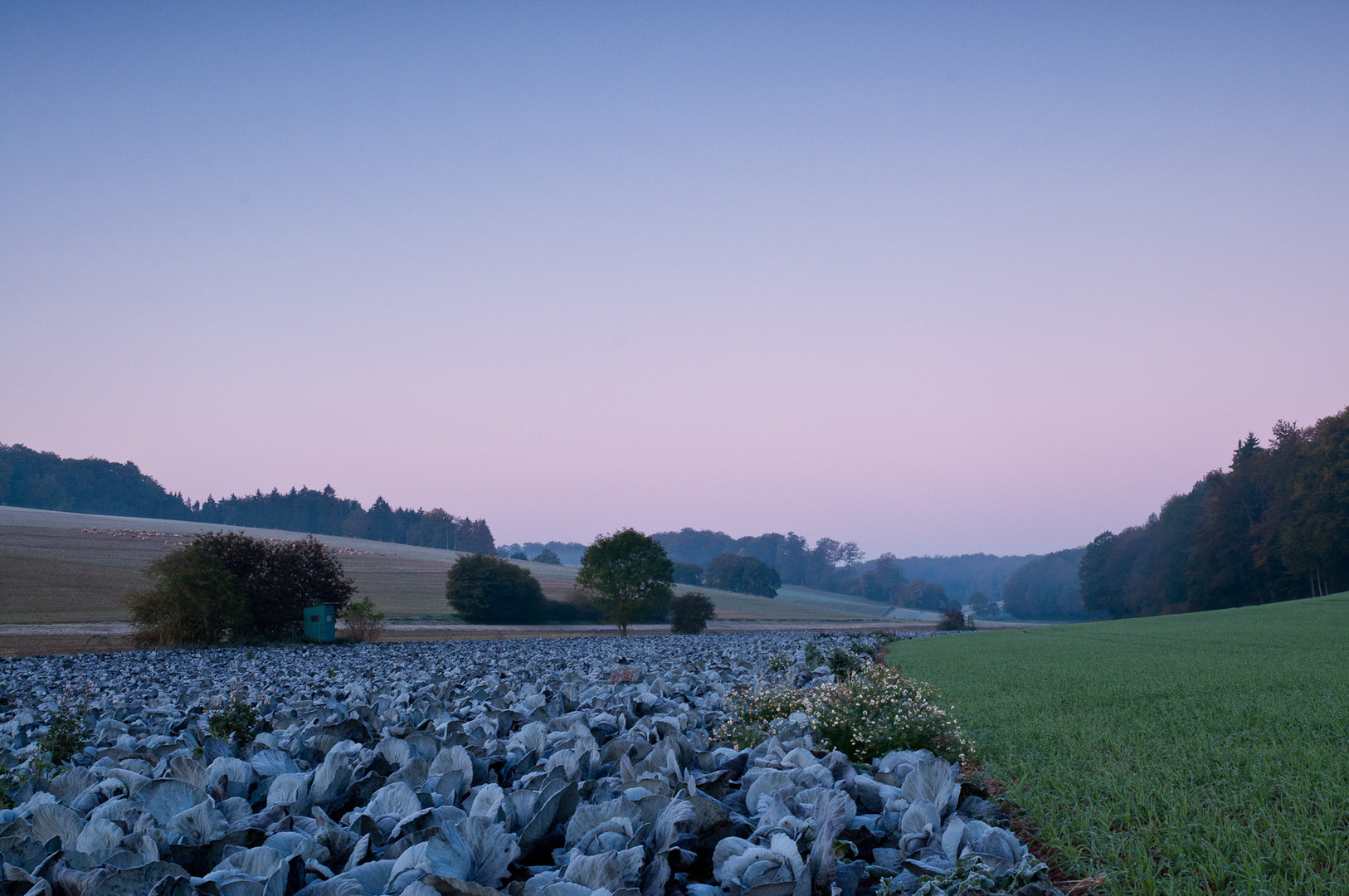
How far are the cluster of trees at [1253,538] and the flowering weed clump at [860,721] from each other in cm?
5130

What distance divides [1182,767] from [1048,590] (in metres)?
135

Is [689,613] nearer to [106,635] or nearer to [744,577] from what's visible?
[106,635]

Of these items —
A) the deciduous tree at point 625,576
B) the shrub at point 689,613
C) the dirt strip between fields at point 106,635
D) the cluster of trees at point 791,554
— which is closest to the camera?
the dirt strip between fields at point 106,635

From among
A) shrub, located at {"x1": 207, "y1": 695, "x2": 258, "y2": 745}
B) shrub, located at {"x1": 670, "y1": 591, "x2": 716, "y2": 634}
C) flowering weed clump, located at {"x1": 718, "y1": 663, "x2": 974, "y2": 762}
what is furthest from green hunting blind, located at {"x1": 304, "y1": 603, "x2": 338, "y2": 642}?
flowering weed clump, located at {"x1": 718, "y1": 663, "x2": 974, "y2": 762}

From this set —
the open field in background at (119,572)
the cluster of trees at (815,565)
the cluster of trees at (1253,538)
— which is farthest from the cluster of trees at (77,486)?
the cluster of trees at (1253,538)

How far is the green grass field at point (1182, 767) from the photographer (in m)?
2.92

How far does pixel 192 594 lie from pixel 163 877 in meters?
26.0

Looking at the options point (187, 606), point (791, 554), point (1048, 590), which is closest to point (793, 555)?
point (791, 554)

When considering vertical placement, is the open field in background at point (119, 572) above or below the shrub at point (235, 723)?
below

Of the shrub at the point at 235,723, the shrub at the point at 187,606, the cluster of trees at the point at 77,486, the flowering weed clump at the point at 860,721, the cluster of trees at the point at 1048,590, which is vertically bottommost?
the cluster of trees at the point at 1048,590

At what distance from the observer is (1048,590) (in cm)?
12462

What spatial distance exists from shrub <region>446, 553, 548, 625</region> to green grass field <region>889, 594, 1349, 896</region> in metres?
40.4

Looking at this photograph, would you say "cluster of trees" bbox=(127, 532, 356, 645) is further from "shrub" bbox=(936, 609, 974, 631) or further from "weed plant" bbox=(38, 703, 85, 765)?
"shrub" bbox=(936, 609, 974, 631)

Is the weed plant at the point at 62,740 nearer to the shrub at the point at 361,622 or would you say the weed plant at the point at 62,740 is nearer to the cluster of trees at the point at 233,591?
the cluster of trees at the point at 233,591
